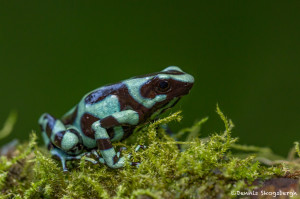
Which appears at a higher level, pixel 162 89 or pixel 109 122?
pixel 162 89

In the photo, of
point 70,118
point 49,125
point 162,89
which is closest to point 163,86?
point 162,89

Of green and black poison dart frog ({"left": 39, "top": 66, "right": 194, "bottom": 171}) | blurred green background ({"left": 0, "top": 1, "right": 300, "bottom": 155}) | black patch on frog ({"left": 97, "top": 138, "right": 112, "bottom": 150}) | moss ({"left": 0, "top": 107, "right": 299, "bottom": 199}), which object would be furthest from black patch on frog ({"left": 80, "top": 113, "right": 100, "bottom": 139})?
blurred green background ({"left": 0, "top": 1, "right": 300, "bottom": 155})

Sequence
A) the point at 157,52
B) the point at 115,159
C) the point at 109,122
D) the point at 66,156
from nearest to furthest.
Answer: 1. the point at 115,159
2. the point at 109,122
3. the point at 66,156
4. the point at 157,52

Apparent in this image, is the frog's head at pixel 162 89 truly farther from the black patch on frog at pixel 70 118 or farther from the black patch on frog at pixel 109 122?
the black patch on frog at pixel 70 118

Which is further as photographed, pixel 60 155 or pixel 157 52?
pixel 157 52

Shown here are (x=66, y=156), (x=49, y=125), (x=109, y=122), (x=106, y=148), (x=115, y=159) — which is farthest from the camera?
(x=49, y=125)

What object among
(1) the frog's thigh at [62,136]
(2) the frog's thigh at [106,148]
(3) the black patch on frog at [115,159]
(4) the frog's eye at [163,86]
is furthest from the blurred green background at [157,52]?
(3) the black patch on frog at [115,159]

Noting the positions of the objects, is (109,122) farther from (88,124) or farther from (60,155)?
(60,155)
